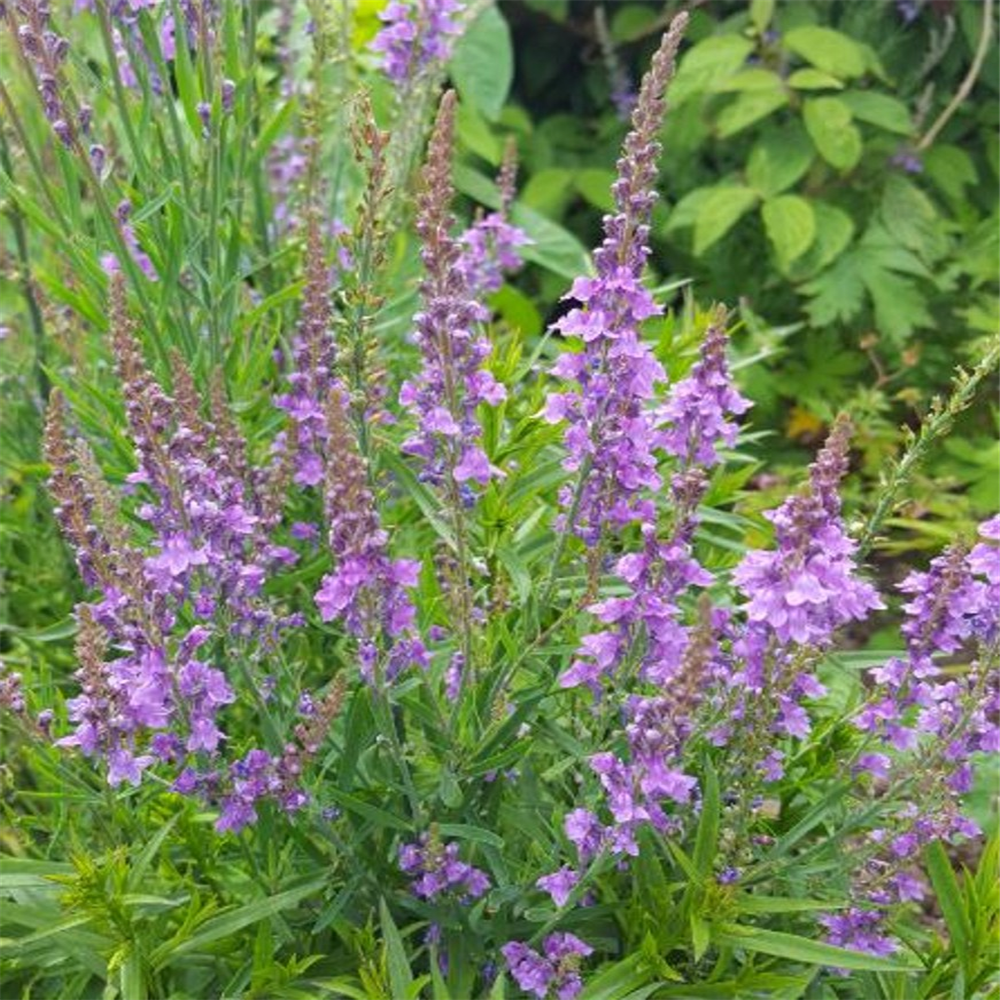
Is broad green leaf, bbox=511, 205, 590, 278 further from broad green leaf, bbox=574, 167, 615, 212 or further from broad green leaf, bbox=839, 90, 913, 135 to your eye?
broad green leaf, bbox=839, 90, 913, 135

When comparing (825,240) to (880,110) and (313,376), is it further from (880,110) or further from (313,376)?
(313,376)

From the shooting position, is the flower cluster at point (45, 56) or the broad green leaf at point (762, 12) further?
the broad green leaf at point (762, 12)

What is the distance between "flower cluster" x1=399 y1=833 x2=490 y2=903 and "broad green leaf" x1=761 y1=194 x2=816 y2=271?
2799 millimetres

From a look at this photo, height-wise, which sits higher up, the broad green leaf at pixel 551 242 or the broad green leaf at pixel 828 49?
the broad green leaf at pixel 828 49

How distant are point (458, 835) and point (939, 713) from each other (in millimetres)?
754

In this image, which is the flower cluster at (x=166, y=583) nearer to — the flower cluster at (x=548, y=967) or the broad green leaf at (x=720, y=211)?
the flower cluster at (x=548, y=967)

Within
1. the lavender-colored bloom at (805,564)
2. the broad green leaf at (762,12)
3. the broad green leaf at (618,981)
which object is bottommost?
the broad green leaf at (618,981)

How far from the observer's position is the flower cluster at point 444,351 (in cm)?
183

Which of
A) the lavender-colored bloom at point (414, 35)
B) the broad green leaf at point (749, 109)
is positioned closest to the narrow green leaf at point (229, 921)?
the lavender-colored bloom at point (414, 35)

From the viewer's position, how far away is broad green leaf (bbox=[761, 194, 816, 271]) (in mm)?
4598

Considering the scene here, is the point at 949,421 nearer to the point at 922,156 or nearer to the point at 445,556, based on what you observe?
the point at 445,556

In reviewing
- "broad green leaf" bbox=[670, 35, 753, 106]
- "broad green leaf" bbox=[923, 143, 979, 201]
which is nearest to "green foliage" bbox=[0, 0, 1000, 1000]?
"broad green leaf" bbox=[923, 143, 979, 201]

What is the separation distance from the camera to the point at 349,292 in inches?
83.3

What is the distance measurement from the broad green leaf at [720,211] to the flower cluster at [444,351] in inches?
110
